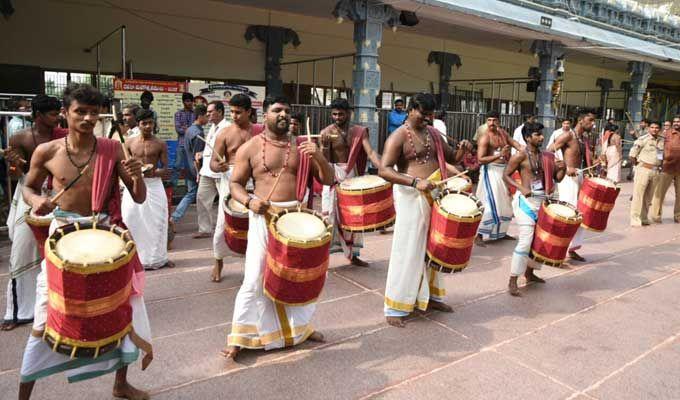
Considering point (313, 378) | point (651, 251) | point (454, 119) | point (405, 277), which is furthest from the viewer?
point (454, 119)

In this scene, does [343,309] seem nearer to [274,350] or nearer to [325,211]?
[274,350]

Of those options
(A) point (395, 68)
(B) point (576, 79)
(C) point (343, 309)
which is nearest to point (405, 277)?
(C) point (343, 309)

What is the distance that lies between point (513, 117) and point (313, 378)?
11.6m

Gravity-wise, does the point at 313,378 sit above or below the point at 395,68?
below

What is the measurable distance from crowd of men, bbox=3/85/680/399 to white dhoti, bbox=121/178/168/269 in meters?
0.01

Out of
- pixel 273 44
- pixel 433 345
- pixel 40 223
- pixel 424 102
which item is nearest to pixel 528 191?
pixel 424 102

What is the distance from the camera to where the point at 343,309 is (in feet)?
15.0

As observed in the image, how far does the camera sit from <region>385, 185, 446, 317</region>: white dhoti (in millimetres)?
4246

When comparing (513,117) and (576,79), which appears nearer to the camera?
(513,117)

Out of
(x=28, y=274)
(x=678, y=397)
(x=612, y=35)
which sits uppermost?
(x=612, y=35)

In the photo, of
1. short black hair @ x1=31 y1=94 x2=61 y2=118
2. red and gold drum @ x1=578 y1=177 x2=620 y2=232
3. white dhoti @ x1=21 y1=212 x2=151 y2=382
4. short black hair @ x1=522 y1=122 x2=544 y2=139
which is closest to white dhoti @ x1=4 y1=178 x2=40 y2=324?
short black hair @ x1=31 y1=94 x2=61 y2=118

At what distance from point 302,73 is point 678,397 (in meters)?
11.5

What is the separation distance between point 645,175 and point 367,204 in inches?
252

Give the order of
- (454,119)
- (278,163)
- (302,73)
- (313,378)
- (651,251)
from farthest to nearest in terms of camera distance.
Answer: (302,73)
(454,119)
(651,251)
(278,163)
(313,378)
